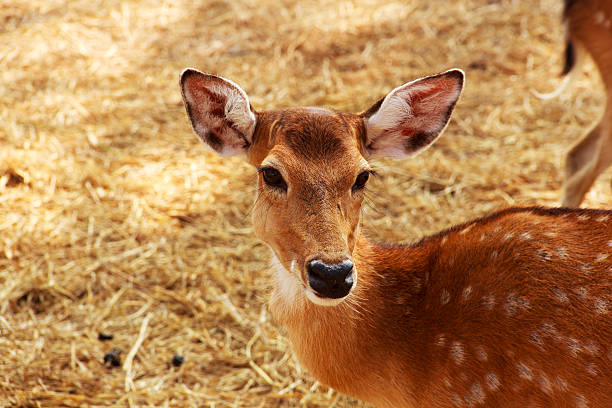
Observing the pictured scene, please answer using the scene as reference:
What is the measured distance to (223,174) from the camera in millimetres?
5680

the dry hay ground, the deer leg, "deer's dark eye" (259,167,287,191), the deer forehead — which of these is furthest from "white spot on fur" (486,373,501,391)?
the deer leg

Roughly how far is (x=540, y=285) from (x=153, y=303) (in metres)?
2.65

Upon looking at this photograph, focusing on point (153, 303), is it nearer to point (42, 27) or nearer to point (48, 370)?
point (48, 370)

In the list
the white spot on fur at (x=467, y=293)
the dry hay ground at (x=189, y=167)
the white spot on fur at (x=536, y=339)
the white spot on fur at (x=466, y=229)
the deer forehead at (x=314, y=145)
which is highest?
the deer forehead at (x=314, y=145)

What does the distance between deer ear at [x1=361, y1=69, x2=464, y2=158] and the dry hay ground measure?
1520mm

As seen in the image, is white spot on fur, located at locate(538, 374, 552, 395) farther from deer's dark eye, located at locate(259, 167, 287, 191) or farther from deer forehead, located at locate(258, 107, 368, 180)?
deer's dark eye, located at locate(259, 167, 287, 191)

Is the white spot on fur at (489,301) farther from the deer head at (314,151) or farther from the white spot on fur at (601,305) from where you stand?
the deer head at (314,151)

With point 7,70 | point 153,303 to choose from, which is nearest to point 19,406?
point 153,303

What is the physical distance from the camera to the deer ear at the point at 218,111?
2865 millimetres

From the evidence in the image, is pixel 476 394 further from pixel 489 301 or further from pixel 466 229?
pixel 466 229

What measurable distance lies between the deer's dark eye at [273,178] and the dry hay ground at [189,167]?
150cm

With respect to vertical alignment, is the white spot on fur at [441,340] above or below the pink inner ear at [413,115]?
below

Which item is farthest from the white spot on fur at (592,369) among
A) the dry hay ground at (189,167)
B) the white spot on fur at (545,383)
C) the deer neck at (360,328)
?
the dry hay ground at (189,167)

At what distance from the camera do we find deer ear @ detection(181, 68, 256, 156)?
287 cm
